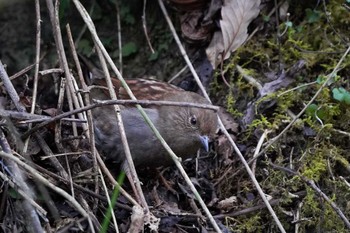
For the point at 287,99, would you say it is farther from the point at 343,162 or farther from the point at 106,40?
the point at 106,40

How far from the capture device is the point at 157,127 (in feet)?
14.8

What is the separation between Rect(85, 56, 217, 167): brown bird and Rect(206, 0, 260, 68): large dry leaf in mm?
548

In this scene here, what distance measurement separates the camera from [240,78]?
4930mm

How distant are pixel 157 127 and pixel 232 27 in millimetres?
1026

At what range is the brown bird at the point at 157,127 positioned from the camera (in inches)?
171

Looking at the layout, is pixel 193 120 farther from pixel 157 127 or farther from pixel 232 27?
pixel 232 27

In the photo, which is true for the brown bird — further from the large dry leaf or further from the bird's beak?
the large dry leaf

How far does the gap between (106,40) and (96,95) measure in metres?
0.90

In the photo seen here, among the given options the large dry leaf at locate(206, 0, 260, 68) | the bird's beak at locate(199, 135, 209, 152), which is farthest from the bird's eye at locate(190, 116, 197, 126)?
the large dry leaf at locate(206, 0, 260, 68)

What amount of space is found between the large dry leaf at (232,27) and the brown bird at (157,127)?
0.55 m

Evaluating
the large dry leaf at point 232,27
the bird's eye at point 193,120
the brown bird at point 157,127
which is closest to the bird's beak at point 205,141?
the brown bird at point 157,127

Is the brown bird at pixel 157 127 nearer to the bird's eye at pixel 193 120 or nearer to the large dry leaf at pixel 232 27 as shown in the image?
the bird's eye at pixel 193 120

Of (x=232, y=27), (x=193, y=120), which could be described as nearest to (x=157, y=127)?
(x=193, y=120)

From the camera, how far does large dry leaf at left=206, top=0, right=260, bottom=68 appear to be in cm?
499
